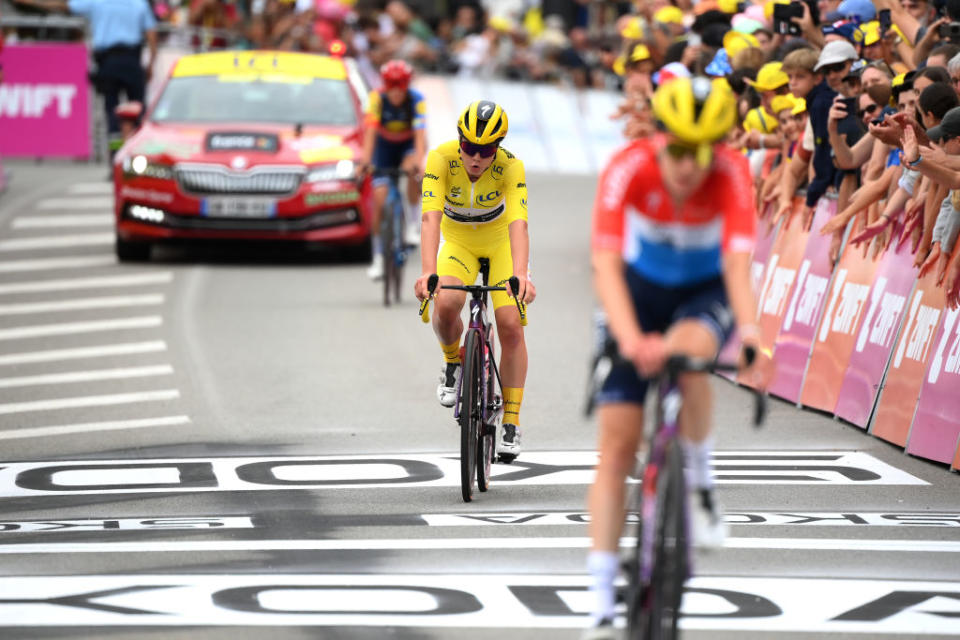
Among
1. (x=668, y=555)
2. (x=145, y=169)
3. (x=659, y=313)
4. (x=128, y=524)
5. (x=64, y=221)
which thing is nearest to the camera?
(x=668, y=555)

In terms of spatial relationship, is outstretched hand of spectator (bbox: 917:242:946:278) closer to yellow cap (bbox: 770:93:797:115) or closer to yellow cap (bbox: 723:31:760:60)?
yellow cap (bbox: 770:93:797:115)

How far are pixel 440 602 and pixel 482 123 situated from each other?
297 cm

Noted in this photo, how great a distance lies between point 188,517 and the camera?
29.1 ft

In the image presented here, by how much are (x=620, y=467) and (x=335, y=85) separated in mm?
14234

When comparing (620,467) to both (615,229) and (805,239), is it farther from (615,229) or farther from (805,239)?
(805,239)

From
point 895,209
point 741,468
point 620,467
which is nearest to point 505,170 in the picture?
point 741,468

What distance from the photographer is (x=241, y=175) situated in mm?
18219

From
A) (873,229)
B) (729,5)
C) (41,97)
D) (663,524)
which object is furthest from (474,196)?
(41,97)

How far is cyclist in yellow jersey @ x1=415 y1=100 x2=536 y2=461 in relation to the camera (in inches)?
366

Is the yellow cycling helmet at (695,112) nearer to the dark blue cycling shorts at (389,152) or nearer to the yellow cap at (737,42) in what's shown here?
the yellow cap at (737,42)

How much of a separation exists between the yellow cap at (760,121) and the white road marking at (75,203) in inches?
419

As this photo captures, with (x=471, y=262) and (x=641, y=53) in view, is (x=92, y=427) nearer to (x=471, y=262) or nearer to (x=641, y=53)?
(x=471, y=262)

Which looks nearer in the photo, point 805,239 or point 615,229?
point 615,229

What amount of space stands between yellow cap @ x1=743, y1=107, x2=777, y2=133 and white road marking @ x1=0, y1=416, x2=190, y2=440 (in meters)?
5.49
